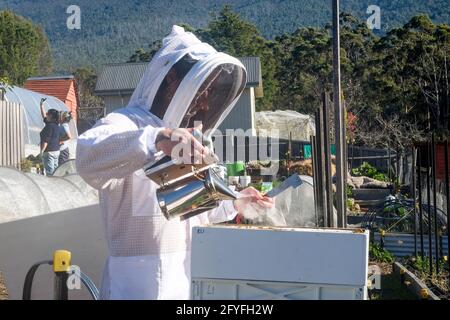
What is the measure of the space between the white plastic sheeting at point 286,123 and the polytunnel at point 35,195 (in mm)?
18165

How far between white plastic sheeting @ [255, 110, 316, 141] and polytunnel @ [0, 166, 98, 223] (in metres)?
18.2

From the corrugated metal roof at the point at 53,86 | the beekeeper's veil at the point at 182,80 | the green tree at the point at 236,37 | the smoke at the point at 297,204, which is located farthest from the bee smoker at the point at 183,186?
the corrugated metal roof at the point at 53,86

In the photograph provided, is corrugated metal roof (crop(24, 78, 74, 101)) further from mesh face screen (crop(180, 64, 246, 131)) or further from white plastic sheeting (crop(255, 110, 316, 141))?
mesh face screen (crop(180, 64, 246, 131))

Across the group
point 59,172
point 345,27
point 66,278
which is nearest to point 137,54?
point 345,27

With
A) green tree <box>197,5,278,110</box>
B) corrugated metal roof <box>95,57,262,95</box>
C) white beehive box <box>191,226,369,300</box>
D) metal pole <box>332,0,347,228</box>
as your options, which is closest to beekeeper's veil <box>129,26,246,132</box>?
white beehive box <box>191,226,369,300</box>

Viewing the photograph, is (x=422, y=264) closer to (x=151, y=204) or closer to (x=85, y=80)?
(x=151, y=204)

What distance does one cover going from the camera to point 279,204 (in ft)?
23.1

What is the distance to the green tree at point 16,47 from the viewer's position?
73.2ft

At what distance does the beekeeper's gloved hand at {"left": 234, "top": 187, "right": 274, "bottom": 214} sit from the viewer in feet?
8.29

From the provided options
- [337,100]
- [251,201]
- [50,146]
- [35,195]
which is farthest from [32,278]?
[50,146]

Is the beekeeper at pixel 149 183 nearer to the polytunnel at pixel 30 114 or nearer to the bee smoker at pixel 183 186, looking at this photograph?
the bee smoker at pixel 183 186

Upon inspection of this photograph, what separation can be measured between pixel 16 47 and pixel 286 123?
31.8ft

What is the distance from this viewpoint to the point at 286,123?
80.5 ft
